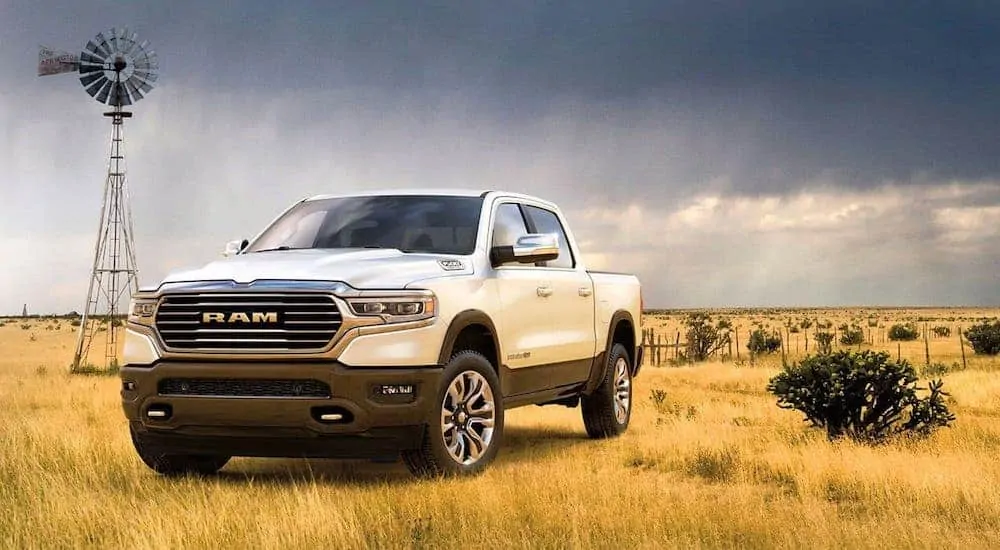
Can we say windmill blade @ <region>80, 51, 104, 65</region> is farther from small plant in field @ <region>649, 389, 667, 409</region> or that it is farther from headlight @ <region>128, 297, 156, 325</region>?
headlight @ <region>128, 297, 156, 325</region>

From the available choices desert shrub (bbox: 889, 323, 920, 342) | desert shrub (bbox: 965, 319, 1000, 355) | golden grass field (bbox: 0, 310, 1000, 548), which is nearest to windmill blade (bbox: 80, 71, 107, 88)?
golden grass field (bbox: 0, 310, 1000, 548)

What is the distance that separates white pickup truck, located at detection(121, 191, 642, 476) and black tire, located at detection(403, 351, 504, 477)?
0.5 inches

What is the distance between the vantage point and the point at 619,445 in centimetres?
1252

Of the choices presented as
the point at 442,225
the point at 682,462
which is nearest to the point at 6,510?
the point at 442,225

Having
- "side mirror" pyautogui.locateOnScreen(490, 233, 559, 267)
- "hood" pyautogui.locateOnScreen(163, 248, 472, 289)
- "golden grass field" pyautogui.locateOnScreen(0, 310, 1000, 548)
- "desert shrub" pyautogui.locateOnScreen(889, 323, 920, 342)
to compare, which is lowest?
"golden grass field" pyautogui.locateOnScreen(0, 310, 1000, 548)

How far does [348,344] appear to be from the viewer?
27.9ft

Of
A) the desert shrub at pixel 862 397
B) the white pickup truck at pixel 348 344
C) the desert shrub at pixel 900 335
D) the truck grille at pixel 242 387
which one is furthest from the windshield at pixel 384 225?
the desert shrub at pixel 900 335

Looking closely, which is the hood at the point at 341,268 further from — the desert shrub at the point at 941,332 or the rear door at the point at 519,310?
the desert shrub at the point at 941,332

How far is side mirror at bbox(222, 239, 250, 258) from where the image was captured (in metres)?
10.5

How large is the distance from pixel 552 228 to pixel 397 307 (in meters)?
3.81

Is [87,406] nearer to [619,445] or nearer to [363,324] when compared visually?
[619,445]

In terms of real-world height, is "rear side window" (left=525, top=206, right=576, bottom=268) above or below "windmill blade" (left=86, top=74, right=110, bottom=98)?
below

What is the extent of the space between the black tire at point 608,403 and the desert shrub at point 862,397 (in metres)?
1.87

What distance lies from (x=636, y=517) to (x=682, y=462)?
11.5 feet
